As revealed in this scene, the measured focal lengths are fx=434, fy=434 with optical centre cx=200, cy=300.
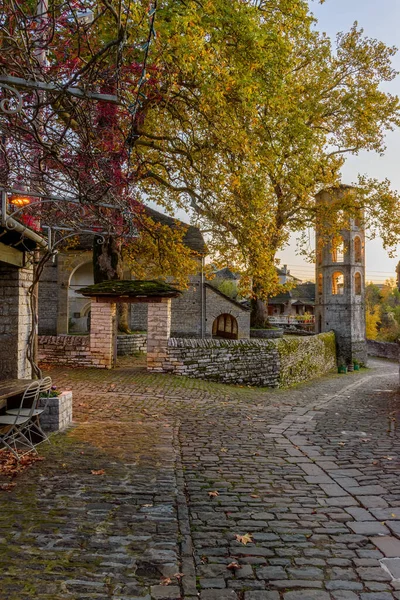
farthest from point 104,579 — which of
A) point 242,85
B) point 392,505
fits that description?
point 242,85

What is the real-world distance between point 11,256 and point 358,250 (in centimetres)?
3075

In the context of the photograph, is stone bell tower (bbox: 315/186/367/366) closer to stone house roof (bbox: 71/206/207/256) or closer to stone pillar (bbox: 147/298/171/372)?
stone house roof (bbox: 71/206/207/256)

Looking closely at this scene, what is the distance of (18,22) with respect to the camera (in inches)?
136

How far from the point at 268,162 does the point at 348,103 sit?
12.1 meters

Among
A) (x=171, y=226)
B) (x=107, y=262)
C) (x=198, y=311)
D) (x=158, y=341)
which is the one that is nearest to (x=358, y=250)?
(x=198, y=311)

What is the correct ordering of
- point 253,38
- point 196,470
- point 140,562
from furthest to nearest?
point 253,38
point 196,470
point 140,562

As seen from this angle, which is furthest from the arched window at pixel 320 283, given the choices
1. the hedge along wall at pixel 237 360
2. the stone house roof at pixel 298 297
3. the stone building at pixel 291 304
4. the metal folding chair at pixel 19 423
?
the metal folding chair at pixel 19 423

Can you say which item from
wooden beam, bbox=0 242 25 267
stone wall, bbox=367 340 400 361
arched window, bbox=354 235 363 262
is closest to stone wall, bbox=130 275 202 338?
arched window, bbox=354 235 363 262

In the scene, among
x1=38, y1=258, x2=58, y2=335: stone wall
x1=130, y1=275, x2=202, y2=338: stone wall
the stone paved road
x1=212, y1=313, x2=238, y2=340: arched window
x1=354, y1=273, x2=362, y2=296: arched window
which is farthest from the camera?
x1=354, y1=273, x2=362, y2=296: arched window

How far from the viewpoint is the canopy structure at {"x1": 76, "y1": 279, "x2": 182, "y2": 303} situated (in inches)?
505

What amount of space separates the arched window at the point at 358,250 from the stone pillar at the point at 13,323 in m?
29.7

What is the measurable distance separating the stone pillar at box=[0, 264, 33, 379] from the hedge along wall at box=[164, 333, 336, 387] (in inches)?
235

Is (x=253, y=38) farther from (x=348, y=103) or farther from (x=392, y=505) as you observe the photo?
(x=348, y=103)

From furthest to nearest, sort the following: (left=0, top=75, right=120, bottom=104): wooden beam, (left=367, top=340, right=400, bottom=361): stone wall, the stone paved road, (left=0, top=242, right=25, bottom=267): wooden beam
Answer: (left=367, top=340, right=400, bottom=361): stone wall
(left=0, top=242, right=25, bottom=267): wooden beam
(left=0, top=75, right=120, bottom=104): wooden beam
the stone paved road
